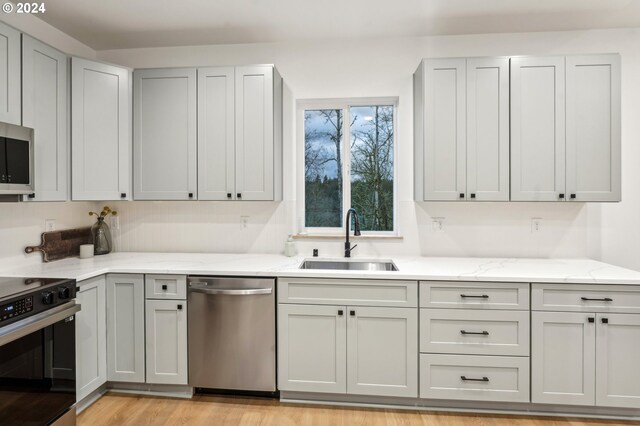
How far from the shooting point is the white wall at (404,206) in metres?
2.76

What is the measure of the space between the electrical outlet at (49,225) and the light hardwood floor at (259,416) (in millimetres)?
1296

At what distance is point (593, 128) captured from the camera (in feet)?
8.04

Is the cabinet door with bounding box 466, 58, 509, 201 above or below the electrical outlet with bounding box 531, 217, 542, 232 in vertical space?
above

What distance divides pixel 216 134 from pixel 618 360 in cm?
304

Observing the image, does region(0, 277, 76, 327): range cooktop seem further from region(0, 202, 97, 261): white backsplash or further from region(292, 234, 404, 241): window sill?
region(292, 234, 404, 241): window sill

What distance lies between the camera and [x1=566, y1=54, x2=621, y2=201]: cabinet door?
2.42 m

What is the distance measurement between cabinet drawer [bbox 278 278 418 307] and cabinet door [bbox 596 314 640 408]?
3.72 feet

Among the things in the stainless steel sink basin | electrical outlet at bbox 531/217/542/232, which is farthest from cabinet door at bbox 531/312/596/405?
the stainless steel sink basin

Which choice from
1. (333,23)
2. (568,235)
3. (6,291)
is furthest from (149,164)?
(568,235)

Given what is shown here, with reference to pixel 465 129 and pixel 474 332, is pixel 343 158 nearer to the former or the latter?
pixel 465 129

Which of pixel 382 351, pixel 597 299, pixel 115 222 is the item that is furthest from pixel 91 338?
pixel 597 299

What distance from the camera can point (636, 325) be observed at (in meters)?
2.12

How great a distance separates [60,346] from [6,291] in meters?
0.41

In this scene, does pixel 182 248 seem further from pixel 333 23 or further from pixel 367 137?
pixel 333 23
